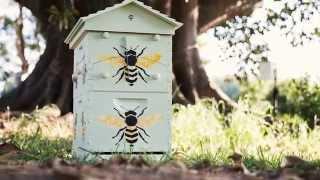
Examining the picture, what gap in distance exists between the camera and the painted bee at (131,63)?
4.94 m

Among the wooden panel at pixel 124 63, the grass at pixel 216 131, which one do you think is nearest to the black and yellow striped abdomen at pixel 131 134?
the wooden panel at pixel 124 63

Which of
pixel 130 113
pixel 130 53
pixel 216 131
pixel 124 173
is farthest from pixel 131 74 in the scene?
pixel 216 131

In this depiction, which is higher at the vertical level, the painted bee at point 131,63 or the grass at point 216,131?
the painted bee at point 131,63

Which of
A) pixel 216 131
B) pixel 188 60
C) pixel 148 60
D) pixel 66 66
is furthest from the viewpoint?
pixel 188 60

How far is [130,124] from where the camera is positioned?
4.94m

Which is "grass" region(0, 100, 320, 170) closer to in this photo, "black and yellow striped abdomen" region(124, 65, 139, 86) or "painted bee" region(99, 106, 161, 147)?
"painted bee" region(99, 106, 161, 147)

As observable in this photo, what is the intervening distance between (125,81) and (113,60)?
7.4 inches

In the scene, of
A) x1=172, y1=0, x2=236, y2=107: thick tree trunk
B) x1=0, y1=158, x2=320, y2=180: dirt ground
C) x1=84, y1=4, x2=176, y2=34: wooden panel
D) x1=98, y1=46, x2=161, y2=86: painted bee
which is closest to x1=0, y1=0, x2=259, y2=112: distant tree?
x1=172, y1=0, x2=236, y2=107: thick tree trunk

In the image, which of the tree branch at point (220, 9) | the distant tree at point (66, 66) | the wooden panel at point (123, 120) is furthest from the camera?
the tree branch at point (220, 9)

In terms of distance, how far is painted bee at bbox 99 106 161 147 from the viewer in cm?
491

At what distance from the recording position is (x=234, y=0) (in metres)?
11.5

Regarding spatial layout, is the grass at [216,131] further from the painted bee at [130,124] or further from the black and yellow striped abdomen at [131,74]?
the black and yellow striped abdomen at [131,74]

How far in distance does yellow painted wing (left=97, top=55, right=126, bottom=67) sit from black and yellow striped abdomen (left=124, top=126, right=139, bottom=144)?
0.50 meters

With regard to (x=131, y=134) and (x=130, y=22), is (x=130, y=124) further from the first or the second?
(x=130, y=22)
